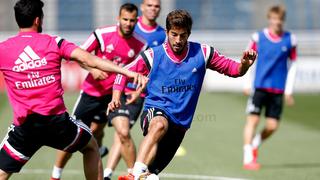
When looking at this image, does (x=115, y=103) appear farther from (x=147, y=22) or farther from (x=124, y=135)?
(x=147, y=22)

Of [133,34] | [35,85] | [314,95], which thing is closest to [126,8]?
[133,34]

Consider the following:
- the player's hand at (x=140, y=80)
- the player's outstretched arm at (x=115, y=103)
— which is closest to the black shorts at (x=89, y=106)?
the player's outstretched arm at (x=115, y=103)

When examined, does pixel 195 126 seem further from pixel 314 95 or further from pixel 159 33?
pixel 314 95

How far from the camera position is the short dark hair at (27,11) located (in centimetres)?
784

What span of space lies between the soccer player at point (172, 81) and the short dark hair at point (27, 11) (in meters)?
1.32

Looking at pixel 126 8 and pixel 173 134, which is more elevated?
pixel 126 8

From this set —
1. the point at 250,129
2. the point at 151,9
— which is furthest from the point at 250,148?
A: the point at 151,9

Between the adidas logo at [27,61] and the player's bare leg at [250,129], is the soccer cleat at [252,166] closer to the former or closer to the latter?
the player's bare leg at [250,129]

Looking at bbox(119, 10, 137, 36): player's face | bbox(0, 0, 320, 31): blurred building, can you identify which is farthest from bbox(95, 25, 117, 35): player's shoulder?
bbox(0, 0, 320, 31): blurred building

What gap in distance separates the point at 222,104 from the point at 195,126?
4794 mm

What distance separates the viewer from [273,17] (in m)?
12.9

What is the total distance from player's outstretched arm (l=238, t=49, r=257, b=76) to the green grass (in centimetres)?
283

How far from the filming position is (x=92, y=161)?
28.3ft

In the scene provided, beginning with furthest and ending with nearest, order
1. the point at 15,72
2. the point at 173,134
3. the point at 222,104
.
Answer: the point at 222,104 → the point at 173,134 → the point at 15,72
